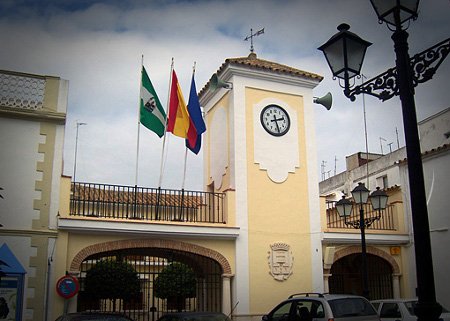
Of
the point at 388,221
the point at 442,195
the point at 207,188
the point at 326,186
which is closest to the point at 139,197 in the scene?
the point at 207,188

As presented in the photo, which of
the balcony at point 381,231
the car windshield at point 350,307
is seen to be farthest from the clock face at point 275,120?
the car windshield at point 350,307

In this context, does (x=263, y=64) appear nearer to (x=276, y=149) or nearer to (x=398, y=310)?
(x=276, y=149)

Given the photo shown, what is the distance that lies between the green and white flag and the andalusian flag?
27 centimetres

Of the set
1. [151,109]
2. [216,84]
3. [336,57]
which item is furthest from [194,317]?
[216,84]

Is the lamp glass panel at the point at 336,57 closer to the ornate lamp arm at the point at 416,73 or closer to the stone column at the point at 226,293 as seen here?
the ornate lamp arm at the point at 416,73

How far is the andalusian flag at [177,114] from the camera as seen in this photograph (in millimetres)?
17469

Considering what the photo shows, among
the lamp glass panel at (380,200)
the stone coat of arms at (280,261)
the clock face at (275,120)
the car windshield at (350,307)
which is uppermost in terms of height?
the clock face at (275,120)

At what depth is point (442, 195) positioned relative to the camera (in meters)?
17.9

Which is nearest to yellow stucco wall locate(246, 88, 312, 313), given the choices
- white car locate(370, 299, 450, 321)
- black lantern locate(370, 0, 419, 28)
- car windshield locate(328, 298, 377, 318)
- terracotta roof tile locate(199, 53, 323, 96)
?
terracotta roof tile locate(199, 53, 323, 96)

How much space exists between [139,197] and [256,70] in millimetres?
6603

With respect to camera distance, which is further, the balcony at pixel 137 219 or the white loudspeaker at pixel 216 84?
the white loudspeaker at pixel 216 84

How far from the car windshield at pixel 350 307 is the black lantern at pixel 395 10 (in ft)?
20.8

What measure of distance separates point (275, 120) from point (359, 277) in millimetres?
7405

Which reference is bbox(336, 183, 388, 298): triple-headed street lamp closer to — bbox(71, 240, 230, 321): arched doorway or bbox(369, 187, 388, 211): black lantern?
bbox(369, 187, 388, 211): black lantern
